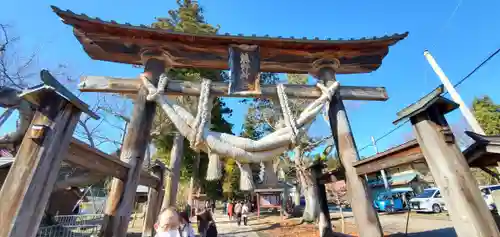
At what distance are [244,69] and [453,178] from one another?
3.15 metres

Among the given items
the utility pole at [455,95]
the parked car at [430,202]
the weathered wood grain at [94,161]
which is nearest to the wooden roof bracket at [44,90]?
the weathered wood grain at [94,161]

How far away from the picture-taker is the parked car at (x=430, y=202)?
15.6m

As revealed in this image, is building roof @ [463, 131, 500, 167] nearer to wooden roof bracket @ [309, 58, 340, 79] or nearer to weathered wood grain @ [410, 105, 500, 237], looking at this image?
weathered wood grain @ [410, 105, 500, 237]

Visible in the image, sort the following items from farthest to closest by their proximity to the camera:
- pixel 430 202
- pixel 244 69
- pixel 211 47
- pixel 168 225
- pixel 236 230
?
pixel 430 202 → pixel 236 230 → pixel 211 47 → pixel 244 69 → pixel 168 225

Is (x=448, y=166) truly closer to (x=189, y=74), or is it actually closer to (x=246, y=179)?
(x=246, y=179)

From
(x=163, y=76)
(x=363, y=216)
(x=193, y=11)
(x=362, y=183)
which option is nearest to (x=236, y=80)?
(x=163, y=76)

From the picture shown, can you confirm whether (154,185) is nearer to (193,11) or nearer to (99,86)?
(99,86)

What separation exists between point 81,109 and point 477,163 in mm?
6656

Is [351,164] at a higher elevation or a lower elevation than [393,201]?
lower

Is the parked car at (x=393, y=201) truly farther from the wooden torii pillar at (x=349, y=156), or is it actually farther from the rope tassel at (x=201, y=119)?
the rope tassel at (x=201, y=119)

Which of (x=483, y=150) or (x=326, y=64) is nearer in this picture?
(x=483, y=150)

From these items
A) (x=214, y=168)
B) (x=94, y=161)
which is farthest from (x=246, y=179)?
(x=94, y=161)

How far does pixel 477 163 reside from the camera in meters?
4.70

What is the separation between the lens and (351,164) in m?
3.76
